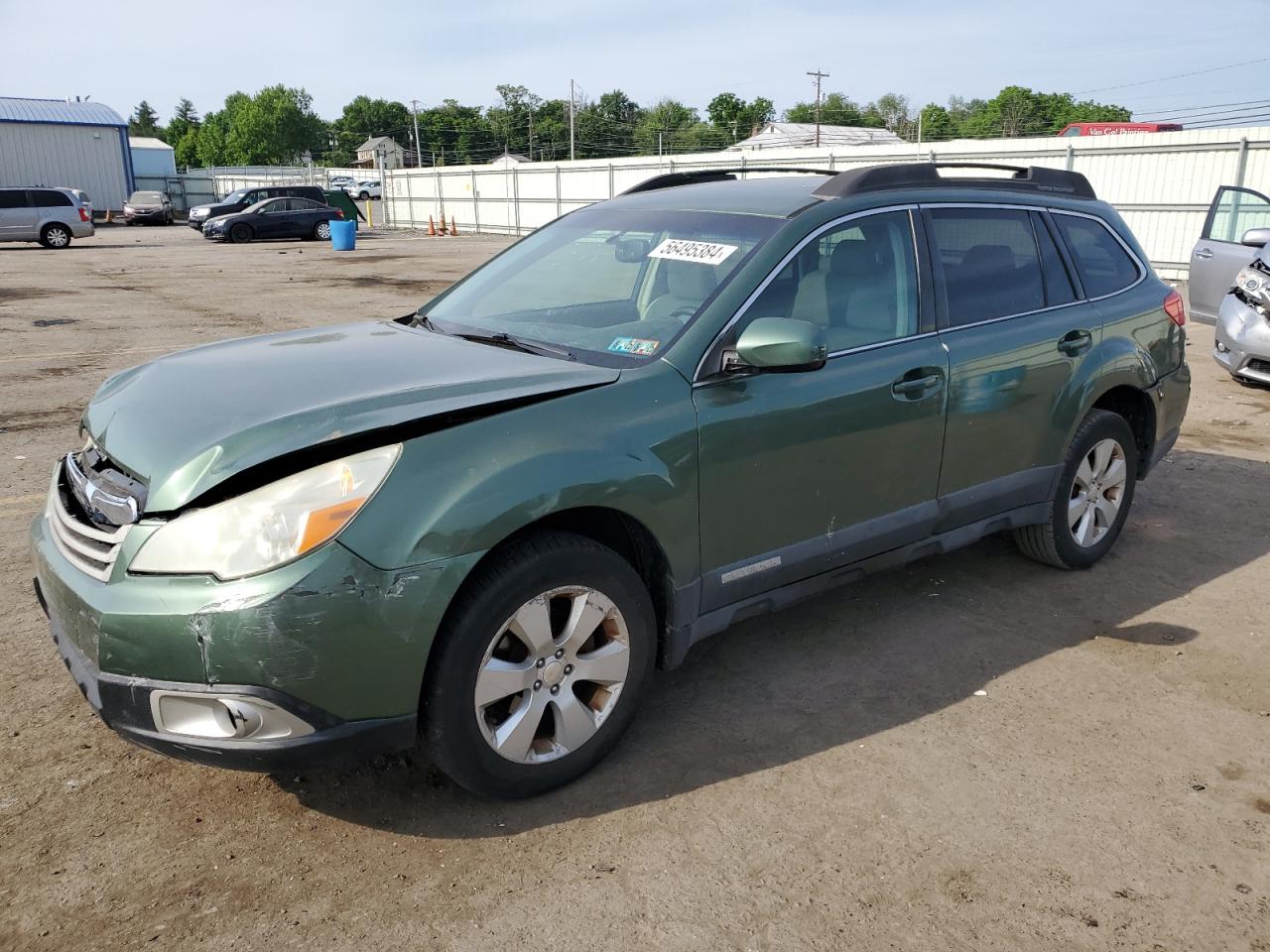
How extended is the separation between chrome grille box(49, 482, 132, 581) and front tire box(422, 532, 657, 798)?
876mm

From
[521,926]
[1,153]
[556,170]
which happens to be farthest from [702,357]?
[1,153]

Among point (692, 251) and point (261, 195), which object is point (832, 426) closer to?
point (692, 251)

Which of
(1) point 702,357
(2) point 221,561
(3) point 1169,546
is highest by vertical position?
(1) point 702,357

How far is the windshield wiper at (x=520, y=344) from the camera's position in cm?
341

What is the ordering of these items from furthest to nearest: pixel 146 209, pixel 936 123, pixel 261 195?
1. pixel 936 123
2. pixel 146 209
3. pixel 261 195

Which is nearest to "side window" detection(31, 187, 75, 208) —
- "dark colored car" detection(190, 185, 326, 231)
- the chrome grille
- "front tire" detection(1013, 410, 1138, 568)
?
"dark colored car" detection(190, 185, 326, 231)

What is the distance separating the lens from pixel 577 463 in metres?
2.88

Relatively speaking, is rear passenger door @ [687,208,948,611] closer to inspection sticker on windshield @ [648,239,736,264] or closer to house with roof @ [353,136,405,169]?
inspection sticker on windshield @ [648,239,736,264]

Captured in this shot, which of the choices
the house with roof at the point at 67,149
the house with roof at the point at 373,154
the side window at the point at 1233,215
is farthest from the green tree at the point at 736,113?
the side window at the point at 1233,215

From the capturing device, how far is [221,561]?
2508 millimetres

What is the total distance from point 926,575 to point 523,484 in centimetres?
275

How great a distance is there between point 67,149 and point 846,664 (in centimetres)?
5428

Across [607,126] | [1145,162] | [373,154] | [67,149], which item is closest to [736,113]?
[607,126]

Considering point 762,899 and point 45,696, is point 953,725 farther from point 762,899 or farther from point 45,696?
point 45,696
